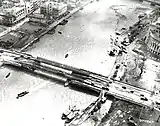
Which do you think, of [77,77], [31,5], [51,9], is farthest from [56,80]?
[31,5]

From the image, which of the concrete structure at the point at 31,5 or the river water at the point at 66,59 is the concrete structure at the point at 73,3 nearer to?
the river water at the point at 66,59

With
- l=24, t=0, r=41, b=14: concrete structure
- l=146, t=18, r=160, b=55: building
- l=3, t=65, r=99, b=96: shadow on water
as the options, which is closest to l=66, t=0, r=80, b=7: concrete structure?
l=24, t=0, r=41, b=14: concrete structure

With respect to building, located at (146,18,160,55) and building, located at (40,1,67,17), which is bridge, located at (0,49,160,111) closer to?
building, located at (146,18,160,55)

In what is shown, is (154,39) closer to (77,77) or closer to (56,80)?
(77,77)

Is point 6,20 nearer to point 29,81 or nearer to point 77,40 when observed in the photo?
point 77,40

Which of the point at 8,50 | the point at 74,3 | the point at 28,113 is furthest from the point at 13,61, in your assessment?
the point at 74,3

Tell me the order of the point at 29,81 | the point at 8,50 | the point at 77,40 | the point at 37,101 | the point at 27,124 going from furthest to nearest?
1. the point at 77,40
2. the point at 8,50
3. the point at 29,81
4. the point at 37,101
5. the point at 27,124
